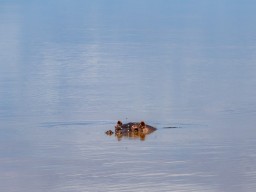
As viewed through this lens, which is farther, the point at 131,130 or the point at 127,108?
the point at 127,108

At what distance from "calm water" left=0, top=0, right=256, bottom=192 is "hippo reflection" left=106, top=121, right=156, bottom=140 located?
0.71 ft

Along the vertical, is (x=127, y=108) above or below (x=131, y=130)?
above

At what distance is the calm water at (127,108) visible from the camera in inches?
678

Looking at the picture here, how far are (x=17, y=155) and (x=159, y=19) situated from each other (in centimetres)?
3800

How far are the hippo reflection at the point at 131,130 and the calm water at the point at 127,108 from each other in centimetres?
22

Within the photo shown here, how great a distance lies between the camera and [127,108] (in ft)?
78.7

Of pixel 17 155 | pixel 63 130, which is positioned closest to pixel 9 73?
pixel 63 130

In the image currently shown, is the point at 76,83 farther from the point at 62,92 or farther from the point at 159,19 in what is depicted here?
the point at 159,19

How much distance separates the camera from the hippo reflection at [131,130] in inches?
819

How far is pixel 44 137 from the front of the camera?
20812 mm

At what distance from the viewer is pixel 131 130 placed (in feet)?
68.7

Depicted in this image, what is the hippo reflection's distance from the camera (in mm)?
20797

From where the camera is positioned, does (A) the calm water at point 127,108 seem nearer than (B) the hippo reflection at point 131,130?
Yes

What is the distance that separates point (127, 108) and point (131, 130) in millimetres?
3054
